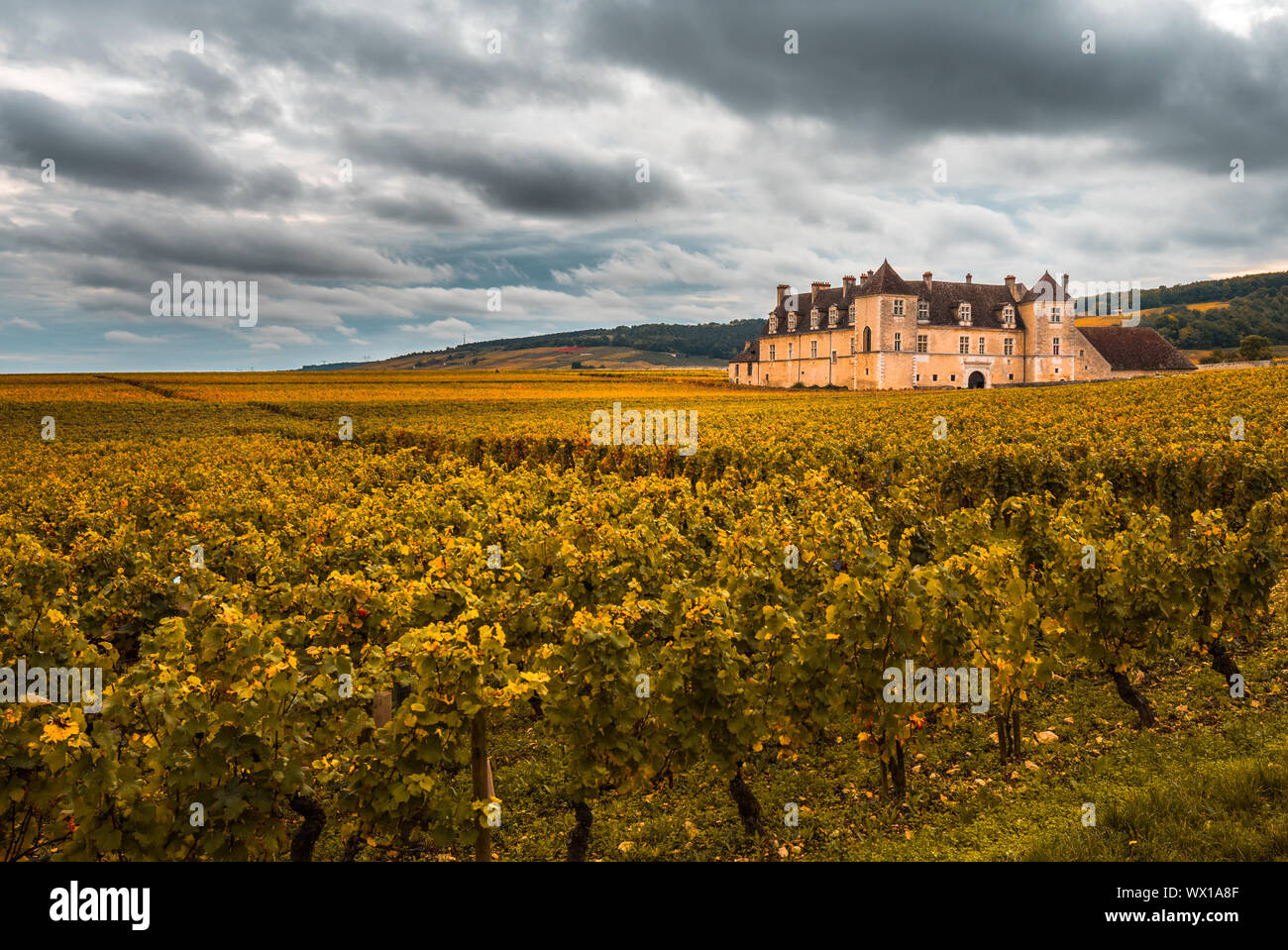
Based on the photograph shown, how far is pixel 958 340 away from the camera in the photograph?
87.1 metres

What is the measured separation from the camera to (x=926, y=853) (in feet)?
22.3

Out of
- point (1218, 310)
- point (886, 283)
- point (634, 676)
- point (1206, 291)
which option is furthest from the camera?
point (1206, 291)

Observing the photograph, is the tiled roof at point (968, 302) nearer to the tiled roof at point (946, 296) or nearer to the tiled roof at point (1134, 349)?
the tiled roof at point (946, 296)

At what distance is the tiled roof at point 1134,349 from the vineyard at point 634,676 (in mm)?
82576

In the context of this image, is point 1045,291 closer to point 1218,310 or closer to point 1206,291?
point 1218,310

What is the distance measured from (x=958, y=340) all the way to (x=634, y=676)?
90.6 meters

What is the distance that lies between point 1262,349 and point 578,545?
134m

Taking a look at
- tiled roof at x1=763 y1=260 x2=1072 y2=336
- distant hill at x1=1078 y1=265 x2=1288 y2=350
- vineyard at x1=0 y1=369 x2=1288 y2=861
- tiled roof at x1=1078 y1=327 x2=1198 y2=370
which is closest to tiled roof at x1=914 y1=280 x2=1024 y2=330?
tiled roof at x1=763 y1=260 x2=1072 y2=336

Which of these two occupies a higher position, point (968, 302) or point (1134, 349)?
point (968, 302)

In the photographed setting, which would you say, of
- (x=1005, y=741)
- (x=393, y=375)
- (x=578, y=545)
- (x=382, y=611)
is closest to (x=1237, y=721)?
(x=1005, y=741)

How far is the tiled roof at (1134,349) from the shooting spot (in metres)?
83.1

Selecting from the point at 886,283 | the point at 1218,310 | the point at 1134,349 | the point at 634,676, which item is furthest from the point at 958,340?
the point at 1218,310

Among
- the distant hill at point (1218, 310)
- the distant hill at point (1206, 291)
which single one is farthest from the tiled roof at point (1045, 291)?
the distant hill at point (1206, 291)

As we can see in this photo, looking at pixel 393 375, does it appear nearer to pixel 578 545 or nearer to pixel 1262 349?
pixel 578 545
